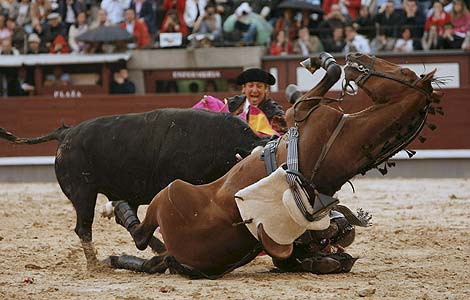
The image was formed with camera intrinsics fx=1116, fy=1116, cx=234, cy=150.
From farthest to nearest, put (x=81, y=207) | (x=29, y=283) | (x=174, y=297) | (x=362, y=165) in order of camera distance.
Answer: (x=81, y=207) < (x=29, y=283) < (x=362, y=165) < (x=174, y=297)

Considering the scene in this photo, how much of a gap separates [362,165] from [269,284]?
782 mm

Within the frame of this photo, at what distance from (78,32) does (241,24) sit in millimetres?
2574

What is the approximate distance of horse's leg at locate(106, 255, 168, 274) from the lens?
6.42 metres

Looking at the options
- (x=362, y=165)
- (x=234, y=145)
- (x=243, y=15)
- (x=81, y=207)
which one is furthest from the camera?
(x=243, y=15)

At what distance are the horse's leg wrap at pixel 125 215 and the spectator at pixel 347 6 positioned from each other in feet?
31.6

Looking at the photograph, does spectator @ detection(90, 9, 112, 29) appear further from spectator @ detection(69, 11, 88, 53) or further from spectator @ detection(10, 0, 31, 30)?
spectator @ detection(10, 0, 31, 30)

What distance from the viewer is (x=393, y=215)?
10078 mm

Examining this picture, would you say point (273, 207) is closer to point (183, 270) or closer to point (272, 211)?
point (272, 211)

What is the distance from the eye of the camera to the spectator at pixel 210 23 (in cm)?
1606

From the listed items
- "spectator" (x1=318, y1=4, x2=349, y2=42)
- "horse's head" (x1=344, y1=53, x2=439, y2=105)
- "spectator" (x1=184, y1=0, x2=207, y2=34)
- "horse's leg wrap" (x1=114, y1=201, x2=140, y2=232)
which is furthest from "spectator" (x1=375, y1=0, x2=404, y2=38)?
"horse's head" (x1=344, y1=53, x2=439, y2=105)

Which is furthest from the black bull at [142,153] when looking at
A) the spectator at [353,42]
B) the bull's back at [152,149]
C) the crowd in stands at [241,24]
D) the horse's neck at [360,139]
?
the crowd in stands at [241,24]

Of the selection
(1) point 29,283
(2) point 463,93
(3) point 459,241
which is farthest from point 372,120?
(2) point 463,93

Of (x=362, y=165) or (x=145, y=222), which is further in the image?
(x=145, y=222)

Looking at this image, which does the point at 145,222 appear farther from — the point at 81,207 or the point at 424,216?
the point at 424,216
